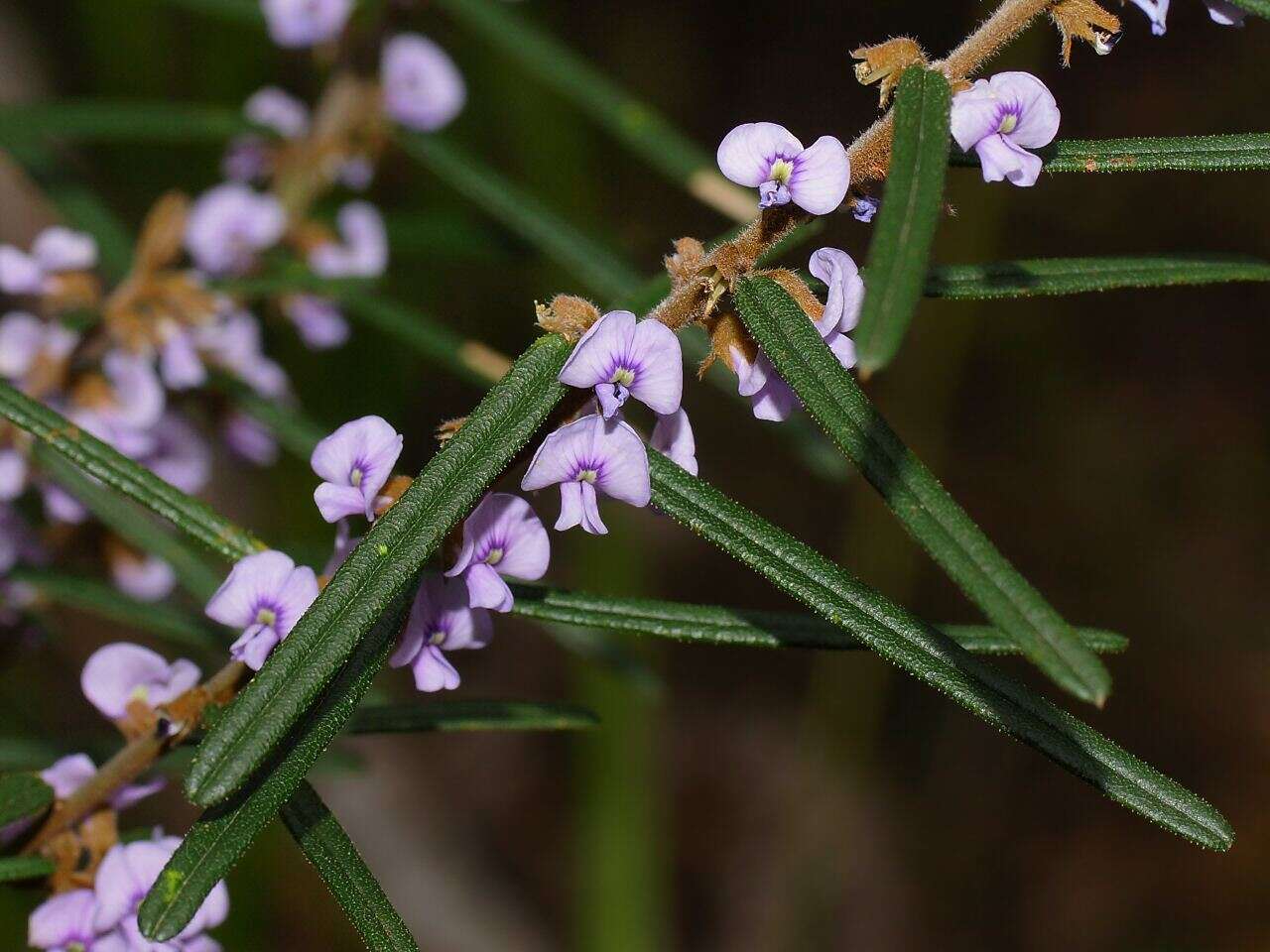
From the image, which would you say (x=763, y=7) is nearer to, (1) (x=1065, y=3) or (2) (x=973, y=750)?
(2) (x=973, y=750)

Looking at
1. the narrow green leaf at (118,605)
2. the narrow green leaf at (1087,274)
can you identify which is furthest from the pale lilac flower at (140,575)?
the narrow green leaf at (1087,274)

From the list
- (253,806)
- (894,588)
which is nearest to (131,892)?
(253,806)

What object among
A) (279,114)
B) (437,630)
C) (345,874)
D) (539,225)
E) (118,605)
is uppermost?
(279,114)

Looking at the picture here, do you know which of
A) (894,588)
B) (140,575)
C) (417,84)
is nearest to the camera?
(140,575)

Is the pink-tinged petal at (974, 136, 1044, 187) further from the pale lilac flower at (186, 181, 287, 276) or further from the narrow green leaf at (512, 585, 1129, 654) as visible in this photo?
the pale lilac flower at (186, 181, 287, 276)

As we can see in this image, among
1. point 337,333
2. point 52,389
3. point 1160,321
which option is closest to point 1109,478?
point 1160,321

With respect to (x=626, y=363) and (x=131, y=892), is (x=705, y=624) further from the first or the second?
(x=131, y=892)

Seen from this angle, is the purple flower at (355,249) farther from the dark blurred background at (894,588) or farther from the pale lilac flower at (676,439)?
the dark blurred background at (894,588)

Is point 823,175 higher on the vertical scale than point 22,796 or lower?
higher
